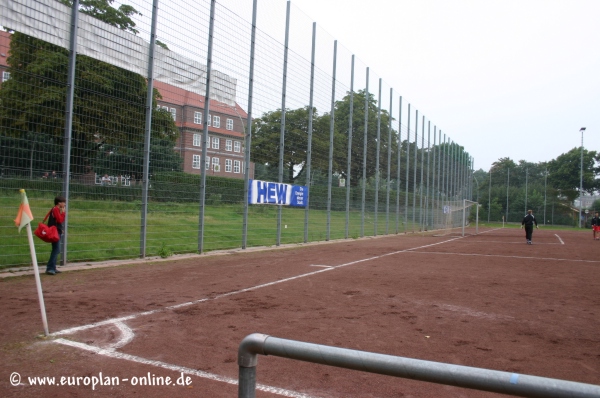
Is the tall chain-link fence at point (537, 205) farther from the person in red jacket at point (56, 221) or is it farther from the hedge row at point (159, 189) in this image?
the person in red jacket at point (56, 221)

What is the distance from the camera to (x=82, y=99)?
1041cm

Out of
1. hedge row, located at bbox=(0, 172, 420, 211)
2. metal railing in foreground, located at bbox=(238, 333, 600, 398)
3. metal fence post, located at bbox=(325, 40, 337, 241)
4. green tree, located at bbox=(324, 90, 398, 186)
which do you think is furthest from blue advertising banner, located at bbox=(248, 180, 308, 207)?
metal railing in foreground, located at bbox=(238, 333, 600, 398)

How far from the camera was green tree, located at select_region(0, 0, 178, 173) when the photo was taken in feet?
29.5

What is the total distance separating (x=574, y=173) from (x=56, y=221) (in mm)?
82224

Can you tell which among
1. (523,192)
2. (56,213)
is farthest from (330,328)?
(523,192)

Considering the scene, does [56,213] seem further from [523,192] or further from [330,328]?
[523,192]

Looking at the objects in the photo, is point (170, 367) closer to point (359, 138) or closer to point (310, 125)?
point (310, 125)

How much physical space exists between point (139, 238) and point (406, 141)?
940 inches

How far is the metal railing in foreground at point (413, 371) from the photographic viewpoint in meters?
1.48

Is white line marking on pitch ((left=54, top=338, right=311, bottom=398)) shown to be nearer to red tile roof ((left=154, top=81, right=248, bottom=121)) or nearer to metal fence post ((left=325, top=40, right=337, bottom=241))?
red tile roof ((left=154, top=81, right=248, bottom=121))

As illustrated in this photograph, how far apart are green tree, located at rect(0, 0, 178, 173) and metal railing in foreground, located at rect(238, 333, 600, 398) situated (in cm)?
892

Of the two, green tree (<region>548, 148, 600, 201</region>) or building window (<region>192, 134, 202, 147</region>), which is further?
green tree (<region>548, 148, 600, 201</region>)

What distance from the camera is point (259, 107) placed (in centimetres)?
1595

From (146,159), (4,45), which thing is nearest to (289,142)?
(146,159)
